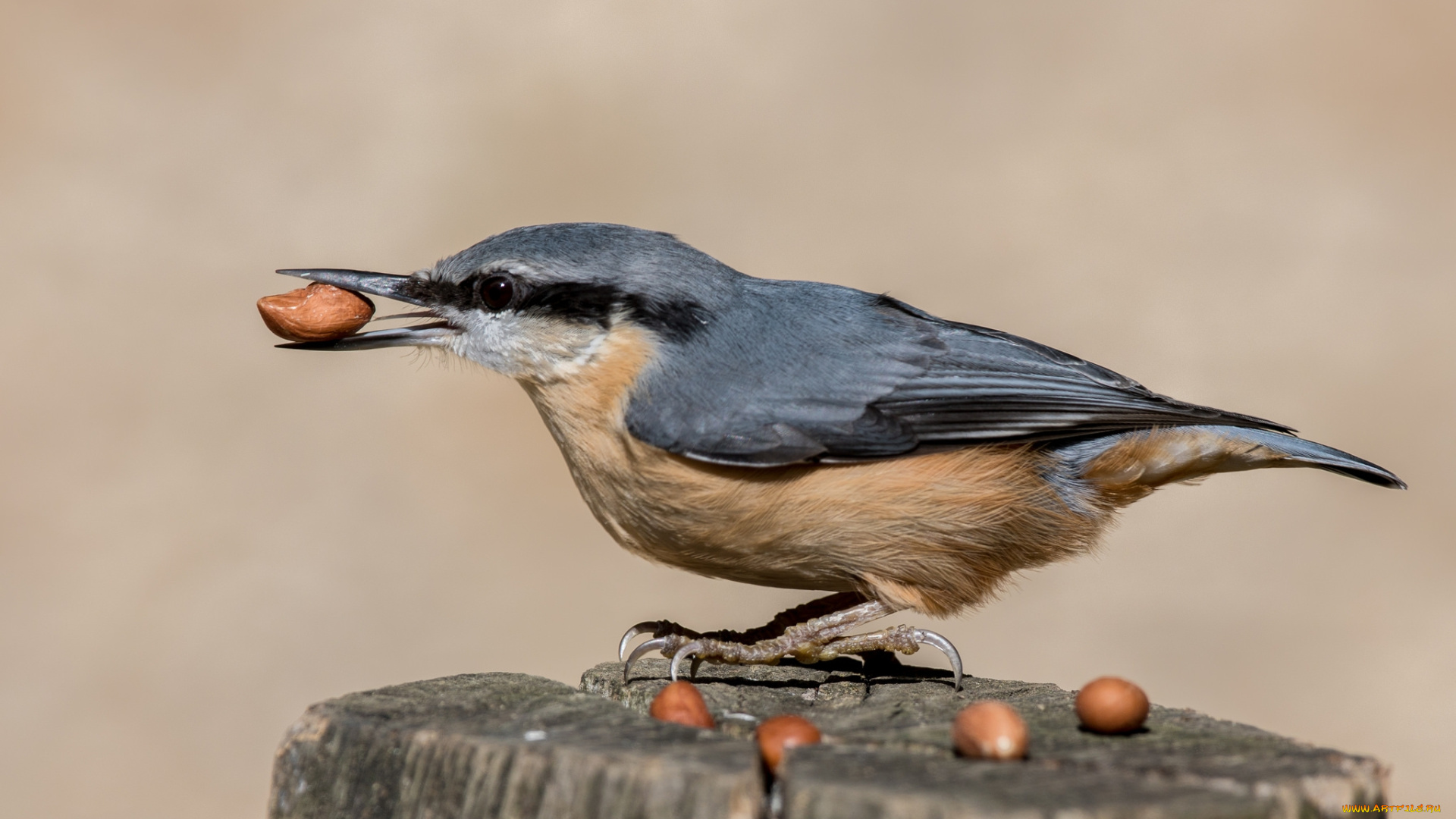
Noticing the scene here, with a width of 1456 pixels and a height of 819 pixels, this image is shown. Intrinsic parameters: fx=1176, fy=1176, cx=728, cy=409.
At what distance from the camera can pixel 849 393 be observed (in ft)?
9.86

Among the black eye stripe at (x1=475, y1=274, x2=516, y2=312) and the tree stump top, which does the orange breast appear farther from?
the tree stump top

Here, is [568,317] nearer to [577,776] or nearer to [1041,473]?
[1041,473]

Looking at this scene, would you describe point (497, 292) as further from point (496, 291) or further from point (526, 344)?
point (526, 344)

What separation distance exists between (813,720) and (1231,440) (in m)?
1.54

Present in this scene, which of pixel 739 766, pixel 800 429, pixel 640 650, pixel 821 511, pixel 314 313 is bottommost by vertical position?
pixel 739 766

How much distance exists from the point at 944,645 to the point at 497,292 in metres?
1.50

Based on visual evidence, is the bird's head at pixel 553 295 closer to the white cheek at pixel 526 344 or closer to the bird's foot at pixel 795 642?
the white cheek at pixel 526 344

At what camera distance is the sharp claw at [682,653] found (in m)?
2.93

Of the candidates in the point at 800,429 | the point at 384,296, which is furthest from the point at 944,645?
the point at 384,296

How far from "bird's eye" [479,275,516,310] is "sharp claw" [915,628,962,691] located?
140cm

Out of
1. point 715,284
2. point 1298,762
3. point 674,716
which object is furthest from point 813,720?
point 715,284

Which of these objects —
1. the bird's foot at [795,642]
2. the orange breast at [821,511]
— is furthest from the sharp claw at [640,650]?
the orange breast at [821,511]

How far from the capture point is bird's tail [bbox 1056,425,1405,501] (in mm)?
3053

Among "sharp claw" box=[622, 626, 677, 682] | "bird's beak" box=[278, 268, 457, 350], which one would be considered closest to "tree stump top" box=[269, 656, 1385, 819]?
"sharp claw" box=[622, 626, 677, 682]
